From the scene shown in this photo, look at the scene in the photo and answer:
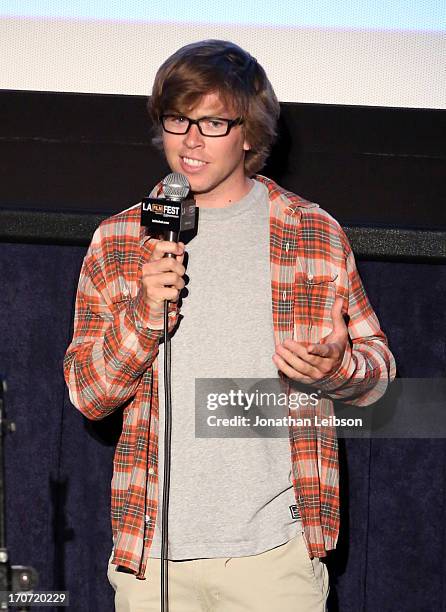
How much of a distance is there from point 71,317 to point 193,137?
2.77ft

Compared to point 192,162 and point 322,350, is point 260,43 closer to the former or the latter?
Answer: point 192,162

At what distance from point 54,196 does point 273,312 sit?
2.58ft

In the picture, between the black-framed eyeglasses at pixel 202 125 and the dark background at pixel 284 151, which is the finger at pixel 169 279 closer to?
→ the black-framed eyeglasses at pixel 202 125

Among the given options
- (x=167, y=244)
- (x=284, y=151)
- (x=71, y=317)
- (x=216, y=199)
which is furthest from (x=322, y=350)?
(x=71, y=317)

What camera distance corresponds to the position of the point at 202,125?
1.98 m

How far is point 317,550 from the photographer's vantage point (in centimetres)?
196

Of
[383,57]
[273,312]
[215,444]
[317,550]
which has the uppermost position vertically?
[383,57]

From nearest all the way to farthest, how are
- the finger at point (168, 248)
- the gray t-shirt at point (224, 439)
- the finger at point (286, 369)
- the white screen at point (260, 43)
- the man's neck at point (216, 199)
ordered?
the finger at point (168, 248), the finger at point (286, 369), the gray t-shirt at point (224, 439), the man's neck at point (216, 199), the white screen at point (260, 43)

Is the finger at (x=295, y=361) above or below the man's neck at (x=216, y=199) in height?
below

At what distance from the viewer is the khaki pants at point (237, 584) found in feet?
6.28

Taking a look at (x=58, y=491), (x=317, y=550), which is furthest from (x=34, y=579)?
(x=58, y=491)

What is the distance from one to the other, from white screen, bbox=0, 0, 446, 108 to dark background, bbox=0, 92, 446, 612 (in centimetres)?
5

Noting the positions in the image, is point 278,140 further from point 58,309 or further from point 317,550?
point 317,550

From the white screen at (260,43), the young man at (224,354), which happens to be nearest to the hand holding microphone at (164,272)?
the young man at (224,354)
